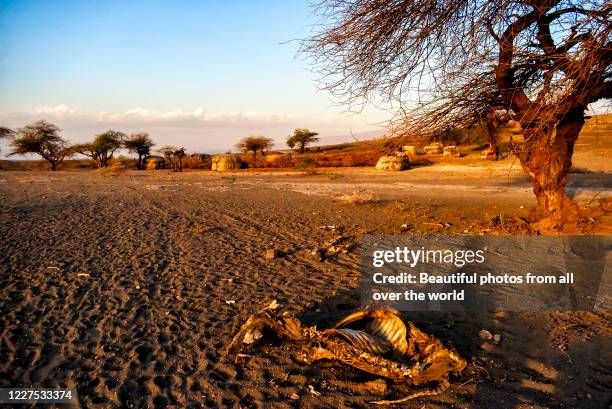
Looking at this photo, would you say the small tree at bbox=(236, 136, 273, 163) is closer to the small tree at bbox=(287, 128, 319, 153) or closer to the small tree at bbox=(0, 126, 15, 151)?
the small tree at bbox=(287, 128, 319, 153)

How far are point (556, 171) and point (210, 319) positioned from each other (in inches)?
240

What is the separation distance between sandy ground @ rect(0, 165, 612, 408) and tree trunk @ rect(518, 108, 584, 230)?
979mm

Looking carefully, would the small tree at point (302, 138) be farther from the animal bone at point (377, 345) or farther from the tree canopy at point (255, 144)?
the animal bone at point (377, 345)

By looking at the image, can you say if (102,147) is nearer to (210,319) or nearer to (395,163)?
(395,163)

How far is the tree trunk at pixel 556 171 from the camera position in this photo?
631cm

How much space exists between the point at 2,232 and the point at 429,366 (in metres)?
7.46

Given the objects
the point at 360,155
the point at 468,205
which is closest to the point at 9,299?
the point at 468,205

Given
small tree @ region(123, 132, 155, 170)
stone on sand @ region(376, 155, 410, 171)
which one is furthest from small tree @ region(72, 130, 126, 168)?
stone on sand @ region(376, 155, 410, 171)

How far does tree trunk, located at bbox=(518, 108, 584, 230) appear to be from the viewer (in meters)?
6.31

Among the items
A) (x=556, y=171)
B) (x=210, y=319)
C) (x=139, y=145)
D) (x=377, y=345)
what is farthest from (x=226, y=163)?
(x=377, y=345)

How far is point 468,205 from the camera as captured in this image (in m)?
9.70

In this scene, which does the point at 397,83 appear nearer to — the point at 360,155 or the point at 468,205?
the point at 468,205

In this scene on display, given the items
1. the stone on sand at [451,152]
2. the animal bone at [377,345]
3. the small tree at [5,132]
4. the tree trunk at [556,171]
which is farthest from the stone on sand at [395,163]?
the small tree at [5,132]

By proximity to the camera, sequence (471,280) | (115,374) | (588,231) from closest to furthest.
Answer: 1. (115,374)
2. (471,280)
3. (588,231)
